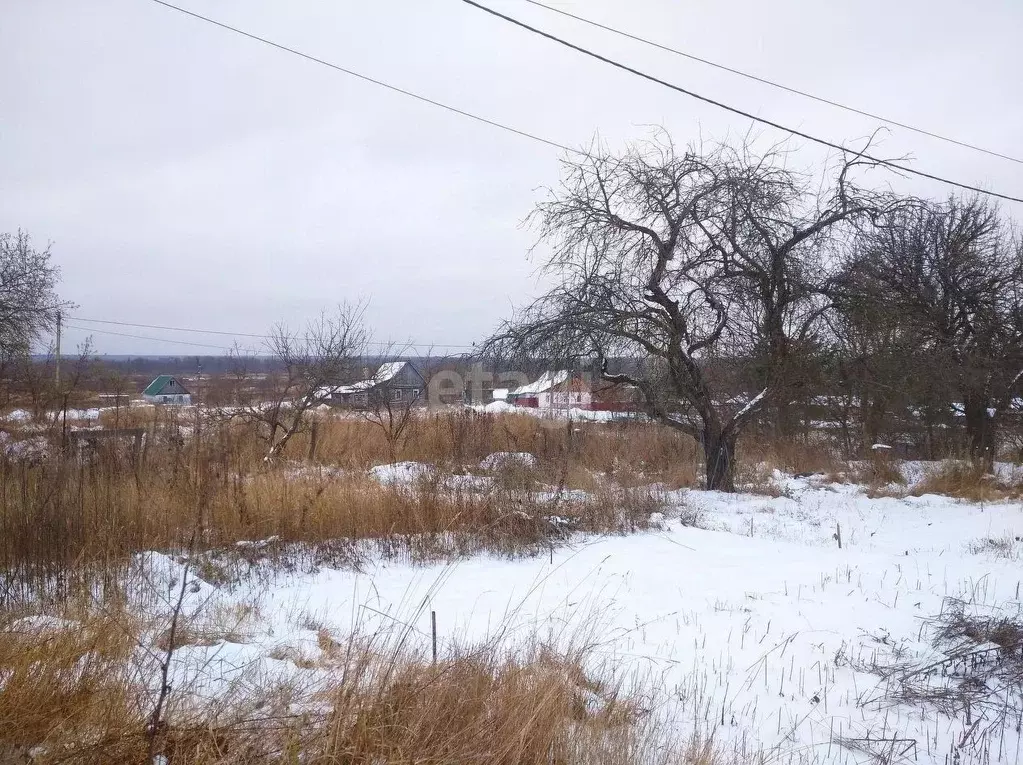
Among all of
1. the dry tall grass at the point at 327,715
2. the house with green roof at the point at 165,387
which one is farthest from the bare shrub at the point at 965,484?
the house with green roof at the point at 165,387

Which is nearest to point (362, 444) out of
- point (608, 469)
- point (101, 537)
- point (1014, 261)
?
point (608, 469)

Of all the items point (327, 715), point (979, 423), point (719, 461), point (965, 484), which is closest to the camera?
point (327, 715)

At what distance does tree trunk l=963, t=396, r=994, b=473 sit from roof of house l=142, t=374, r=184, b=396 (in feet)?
88.9

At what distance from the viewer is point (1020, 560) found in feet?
19.8

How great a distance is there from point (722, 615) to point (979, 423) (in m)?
12.6

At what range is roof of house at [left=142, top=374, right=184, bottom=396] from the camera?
27.8m

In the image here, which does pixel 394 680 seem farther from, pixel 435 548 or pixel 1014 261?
pixel 1014 261

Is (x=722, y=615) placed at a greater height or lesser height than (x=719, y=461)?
lesser

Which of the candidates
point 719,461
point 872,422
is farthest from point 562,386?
point 872,422

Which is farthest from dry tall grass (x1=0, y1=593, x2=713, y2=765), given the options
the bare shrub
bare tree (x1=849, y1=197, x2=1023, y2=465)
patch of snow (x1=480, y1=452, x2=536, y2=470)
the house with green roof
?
the house with green roof

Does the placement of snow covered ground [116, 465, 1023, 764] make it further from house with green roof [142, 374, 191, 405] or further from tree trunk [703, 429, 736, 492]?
house with green roof [142, 374, 191, 405]

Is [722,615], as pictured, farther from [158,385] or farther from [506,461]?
[158,385]

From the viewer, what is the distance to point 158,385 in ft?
94.5

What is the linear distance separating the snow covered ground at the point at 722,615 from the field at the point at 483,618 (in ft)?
0.08
